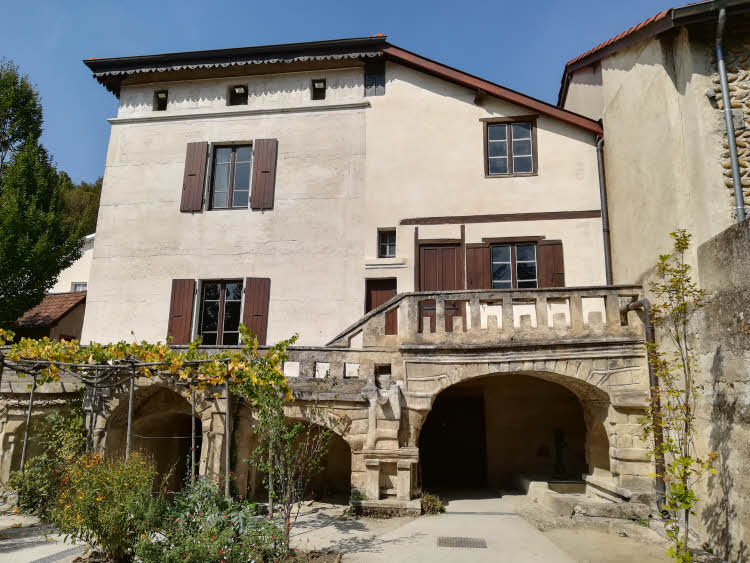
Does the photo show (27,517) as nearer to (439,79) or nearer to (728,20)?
(439,79)

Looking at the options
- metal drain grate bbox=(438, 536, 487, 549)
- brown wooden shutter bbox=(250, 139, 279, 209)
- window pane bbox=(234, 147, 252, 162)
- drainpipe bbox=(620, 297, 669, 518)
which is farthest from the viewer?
window pane bbox=(234, 147, 252, 162)

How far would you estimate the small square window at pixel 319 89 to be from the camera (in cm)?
1285

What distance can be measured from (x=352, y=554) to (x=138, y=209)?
9.50 m

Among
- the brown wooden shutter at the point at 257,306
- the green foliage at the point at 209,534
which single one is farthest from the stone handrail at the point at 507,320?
the green foliage at the point at 209,534

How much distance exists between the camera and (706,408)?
22.7ft

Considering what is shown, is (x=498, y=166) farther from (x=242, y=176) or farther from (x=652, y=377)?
(x=242, y=176)

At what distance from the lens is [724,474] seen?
21.3ft

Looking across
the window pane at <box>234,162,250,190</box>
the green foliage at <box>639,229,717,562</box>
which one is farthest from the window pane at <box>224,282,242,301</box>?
the green foliage at <box>639,229,717,562</box>

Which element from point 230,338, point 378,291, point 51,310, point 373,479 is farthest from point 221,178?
point 373,479

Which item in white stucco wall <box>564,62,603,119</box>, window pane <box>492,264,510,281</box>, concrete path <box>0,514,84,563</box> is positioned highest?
A: white stucco wall <box>564,62,603,119</box>

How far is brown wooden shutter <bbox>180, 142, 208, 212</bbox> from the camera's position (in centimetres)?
1256

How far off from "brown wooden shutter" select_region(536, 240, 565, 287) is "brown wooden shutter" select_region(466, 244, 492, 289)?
102 centimetres

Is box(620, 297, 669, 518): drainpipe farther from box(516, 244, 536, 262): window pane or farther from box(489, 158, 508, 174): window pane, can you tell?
box(489, 158, 508, 174): window pane

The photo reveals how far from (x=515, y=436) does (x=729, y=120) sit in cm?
671
